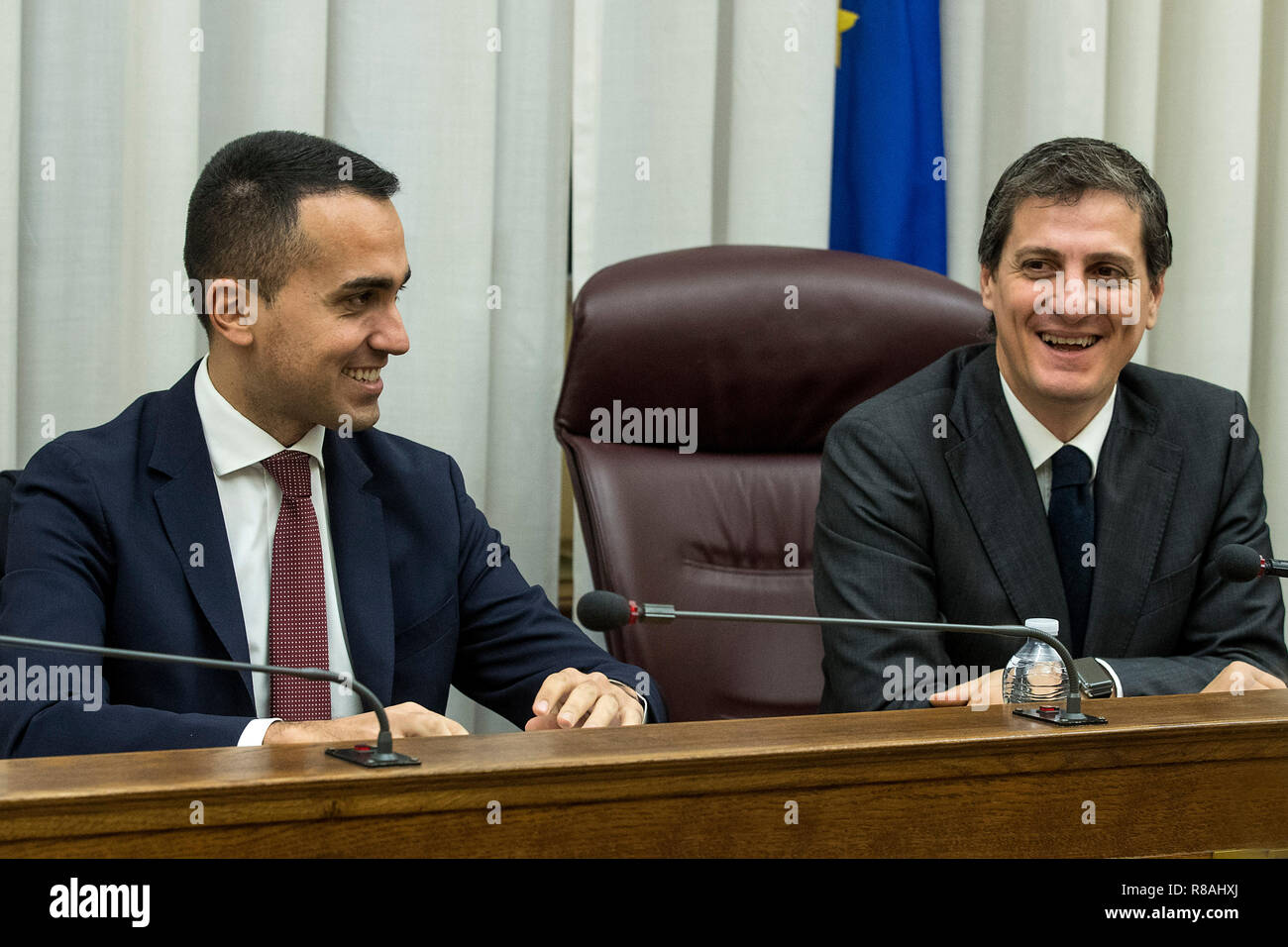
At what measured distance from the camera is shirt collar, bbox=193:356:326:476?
71.8 inches

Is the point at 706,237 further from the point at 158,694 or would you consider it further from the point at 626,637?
the point at 158,694

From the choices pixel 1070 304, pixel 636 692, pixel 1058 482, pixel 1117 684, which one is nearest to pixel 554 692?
pixel 636 692

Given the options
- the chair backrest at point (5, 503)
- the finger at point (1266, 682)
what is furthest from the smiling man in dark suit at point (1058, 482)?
the chair backrest at point (5, 503)

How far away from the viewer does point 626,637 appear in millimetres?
2305

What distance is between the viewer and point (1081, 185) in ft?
6.63

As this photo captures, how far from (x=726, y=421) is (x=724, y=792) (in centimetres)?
129

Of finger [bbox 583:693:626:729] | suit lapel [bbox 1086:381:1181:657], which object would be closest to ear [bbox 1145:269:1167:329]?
suit lapel [bbox 1086:381:1181:657]

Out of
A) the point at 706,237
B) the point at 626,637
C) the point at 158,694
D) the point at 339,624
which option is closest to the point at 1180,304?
the point at 706,237

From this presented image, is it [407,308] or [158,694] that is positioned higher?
[407,308]

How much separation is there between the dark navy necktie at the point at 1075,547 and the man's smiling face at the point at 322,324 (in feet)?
A: 3.06

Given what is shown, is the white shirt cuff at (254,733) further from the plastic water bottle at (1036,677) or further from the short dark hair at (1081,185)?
the short dark hair at (1081,185)

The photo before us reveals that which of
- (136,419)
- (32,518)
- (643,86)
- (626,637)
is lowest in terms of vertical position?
(626,637)
